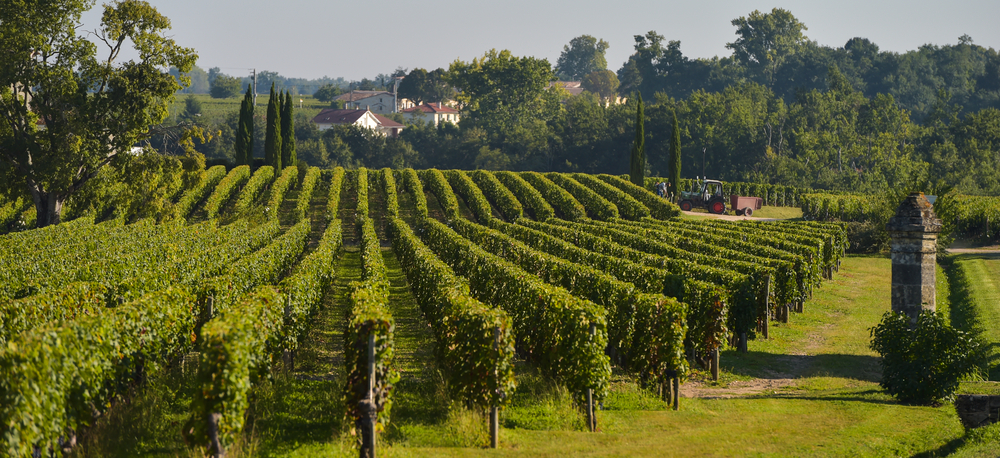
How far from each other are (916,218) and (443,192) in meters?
40.2

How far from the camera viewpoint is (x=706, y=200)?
5422 cm

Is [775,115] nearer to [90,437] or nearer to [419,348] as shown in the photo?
[419,348]

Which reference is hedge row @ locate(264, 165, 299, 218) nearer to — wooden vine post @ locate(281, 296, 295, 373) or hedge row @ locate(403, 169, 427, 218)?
hedge row @ locate(403, 169, 427, 218)

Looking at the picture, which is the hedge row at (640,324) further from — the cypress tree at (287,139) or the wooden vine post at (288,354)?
the cypress tree at (287,139)

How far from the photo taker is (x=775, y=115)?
272 ft

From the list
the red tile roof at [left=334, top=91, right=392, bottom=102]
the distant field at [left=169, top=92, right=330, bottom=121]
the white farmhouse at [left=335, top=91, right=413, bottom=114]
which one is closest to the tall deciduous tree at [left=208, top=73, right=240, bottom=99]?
the distant field at [left=169, top=92, right=330, bottom=121]

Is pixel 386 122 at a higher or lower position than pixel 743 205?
higher

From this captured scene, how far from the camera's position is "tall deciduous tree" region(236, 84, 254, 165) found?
204ft

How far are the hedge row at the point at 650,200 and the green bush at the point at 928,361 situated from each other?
33597mm

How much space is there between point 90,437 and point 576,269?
11715 mm

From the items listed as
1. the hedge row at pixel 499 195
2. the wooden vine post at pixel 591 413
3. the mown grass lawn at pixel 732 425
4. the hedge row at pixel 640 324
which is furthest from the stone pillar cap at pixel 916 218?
the hedge row at pixel 499 195

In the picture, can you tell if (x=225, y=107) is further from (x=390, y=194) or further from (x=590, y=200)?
(x=590, y=200)

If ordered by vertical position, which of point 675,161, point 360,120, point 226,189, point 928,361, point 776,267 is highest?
point 360,120

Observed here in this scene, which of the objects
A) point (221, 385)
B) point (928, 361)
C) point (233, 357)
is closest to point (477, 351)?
point (233, 357)
